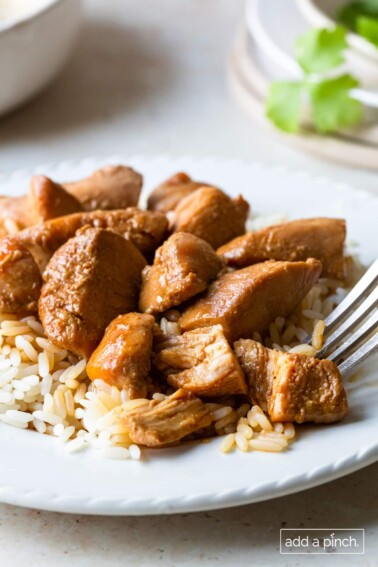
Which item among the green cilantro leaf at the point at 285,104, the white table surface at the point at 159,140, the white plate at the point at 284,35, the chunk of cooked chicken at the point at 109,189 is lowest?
the white table surface at the point at 159,140

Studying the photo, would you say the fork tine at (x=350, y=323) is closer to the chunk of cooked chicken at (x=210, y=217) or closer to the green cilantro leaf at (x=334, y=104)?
the chunk of cooked chicken at (x=210, y=217)

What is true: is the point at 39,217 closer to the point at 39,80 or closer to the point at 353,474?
the point at 353,474

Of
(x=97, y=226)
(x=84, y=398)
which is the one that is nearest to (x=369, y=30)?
(x=97, y=226)

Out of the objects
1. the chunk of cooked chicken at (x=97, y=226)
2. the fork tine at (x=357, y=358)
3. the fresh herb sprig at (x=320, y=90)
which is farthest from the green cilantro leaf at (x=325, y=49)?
the fork tine at (x=357, y=358)

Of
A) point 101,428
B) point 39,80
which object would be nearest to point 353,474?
point 101,428

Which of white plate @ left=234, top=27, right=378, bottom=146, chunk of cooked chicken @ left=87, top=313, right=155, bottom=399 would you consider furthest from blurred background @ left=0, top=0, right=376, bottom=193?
chunk of cooked chicken @ left=87, top=313, right=155, bottom=399

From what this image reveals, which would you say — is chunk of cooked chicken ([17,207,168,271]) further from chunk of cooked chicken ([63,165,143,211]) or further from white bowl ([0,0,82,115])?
white bowl ([0,0,82,115])

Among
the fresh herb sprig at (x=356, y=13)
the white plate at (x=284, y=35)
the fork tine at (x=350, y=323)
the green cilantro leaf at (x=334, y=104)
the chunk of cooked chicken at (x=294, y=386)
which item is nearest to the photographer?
the chunk of cooked chicken at (x=294, y=386)
